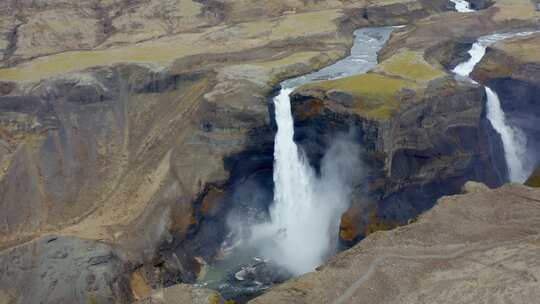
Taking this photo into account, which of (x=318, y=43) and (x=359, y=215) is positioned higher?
(x=318, y=43)

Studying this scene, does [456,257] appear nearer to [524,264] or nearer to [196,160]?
[524,264]

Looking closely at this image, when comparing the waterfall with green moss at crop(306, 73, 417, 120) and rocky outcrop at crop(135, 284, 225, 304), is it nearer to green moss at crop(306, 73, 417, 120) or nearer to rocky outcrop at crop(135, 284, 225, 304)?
green moss at crop(306, 73, 417, 120)

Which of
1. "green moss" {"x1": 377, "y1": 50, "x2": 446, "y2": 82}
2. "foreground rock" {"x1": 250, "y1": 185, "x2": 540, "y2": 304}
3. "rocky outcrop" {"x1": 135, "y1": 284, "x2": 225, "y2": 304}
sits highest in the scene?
"green moss" {"x1": 377, "y1": 50, "x2": 446, "y2": 82}

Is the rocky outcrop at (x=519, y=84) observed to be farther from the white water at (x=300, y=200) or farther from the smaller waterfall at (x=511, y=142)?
the white water at (x=300, y=200)

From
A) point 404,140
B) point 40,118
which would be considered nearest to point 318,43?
point 404,140

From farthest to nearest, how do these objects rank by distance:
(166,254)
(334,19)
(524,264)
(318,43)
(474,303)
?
(334,19) < (318,43) < (166,254) < (524,264) < (474,303)

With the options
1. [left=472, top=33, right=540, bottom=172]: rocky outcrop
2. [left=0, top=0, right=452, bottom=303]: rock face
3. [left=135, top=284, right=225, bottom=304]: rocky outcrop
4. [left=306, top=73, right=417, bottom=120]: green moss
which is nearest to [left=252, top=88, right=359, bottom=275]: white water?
[left=0, top=0, right=452, bottom=303]: rock face

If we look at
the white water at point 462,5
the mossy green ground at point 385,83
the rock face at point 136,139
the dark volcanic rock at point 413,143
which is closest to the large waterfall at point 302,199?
the dark volcanic rock at point 413,143
